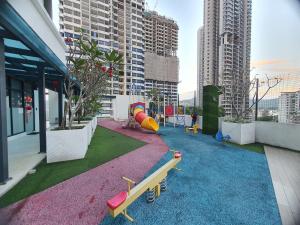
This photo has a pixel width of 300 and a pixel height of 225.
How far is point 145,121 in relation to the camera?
11.7 m

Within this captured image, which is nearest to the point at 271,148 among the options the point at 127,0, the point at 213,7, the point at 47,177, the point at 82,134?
the point at 82,134

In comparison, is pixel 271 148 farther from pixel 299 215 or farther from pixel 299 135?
pixel 299 215

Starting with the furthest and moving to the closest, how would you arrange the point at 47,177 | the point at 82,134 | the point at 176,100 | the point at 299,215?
the point at 176,100
the point at 82,134
the point at 47,177
the point at 299,215

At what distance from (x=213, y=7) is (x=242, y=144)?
73.6 metres

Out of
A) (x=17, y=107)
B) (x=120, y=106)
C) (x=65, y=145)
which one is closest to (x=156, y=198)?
(x=65, y=145)

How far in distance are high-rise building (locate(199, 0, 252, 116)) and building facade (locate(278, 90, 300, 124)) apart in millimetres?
1923

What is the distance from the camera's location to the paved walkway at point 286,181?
9.07 feet

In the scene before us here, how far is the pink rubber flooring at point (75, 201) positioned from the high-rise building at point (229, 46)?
7.95 meters

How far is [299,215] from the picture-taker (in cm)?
276

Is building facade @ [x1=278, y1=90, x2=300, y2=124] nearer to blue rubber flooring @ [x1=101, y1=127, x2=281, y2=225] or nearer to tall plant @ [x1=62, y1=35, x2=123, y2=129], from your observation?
blue rubber flooring @ [x1=101, y1=127, x2=281, y2=225]

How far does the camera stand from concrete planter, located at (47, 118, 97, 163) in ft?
16.0

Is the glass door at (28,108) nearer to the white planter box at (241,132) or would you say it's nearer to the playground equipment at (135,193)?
the playground equipment at (135,193)

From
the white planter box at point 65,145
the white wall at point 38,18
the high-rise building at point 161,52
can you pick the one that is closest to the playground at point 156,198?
the white planter box at point 65,145

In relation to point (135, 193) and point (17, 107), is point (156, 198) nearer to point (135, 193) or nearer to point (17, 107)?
point (135, 193)
